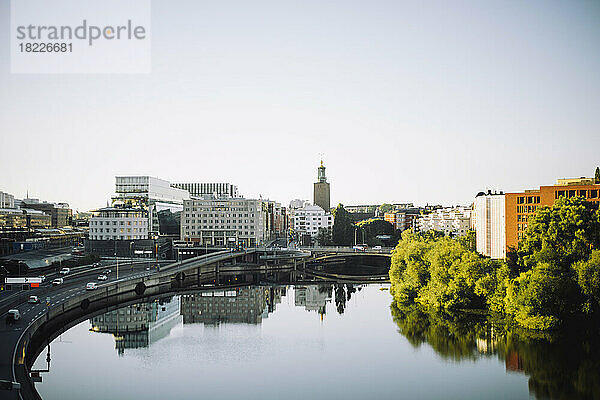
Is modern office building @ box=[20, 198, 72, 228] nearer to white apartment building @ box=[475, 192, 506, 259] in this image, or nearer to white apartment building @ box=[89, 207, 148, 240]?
white apartment building @ box=[89, 207, 148, 240]

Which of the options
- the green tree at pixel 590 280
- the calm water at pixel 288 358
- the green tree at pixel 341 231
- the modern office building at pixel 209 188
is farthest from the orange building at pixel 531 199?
the modern office building at pixel 209 188

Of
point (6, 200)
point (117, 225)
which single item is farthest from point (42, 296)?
point (6, 200)

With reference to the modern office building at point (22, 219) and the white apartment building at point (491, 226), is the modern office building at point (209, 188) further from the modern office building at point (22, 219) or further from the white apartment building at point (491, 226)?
the white apartment building at point (491, 226)

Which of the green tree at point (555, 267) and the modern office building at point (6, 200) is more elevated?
the modern office building at point (6, 200)

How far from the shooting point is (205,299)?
63812mm

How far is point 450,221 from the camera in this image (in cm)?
14062

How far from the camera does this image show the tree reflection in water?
100ft

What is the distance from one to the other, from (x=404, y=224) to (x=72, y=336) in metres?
131

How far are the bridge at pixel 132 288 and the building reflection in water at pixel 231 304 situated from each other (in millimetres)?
5724

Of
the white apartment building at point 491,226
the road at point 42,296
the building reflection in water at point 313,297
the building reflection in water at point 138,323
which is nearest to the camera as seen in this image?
the road at point 42,296

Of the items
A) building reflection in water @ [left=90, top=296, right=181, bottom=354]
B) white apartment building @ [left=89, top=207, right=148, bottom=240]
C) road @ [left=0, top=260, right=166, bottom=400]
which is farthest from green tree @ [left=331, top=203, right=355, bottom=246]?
building reflection in water @ [left=90, top=296, right=181, bottom=354]

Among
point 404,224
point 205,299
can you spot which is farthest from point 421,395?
point 404,224

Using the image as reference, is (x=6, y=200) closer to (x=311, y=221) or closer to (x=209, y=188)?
(x=209, y=188)

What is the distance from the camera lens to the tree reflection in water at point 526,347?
100 feet
